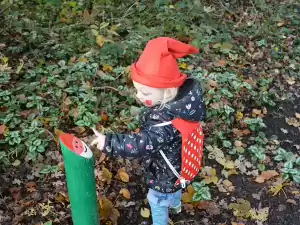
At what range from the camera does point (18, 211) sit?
319cm

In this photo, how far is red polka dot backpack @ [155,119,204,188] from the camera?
2.46 metres

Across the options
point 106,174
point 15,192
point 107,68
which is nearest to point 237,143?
point 106,174

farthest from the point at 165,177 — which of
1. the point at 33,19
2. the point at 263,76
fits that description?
the point at 33,19

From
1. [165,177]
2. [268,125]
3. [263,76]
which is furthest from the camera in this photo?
[263,76]

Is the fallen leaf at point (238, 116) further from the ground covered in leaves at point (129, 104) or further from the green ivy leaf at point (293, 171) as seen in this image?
the green ivy leaf at point (293, 171)

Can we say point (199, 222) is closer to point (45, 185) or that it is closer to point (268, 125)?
point (45, 185)

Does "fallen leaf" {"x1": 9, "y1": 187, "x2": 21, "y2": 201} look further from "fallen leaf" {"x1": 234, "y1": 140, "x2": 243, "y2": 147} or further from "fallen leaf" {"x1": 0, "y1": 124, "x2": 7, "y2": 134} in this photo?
"fallen leaf" {"x1": 234, "y1": 140, "x2": 243, "y2": 147}

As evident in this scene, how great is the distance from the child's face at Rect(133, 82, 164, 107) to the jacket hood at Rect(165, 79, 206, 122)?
7cm

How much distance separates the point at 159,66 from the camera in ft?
7.48

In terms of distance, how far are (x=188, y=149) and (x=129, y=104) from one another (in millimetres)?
1877

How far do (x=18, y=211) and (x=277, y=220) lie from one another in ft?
7.03

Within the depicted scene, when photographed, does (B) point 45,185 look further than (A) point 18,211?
Yes

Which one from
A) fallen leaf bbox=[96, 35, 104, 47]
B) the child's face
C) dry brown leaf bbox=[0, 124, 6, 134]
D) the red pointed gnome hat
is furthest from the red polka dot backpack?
fallen leaf bbox=[96, 35, 104, 47]

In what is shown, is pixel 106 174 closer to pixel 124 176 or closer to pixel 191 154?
pixel 124 176
